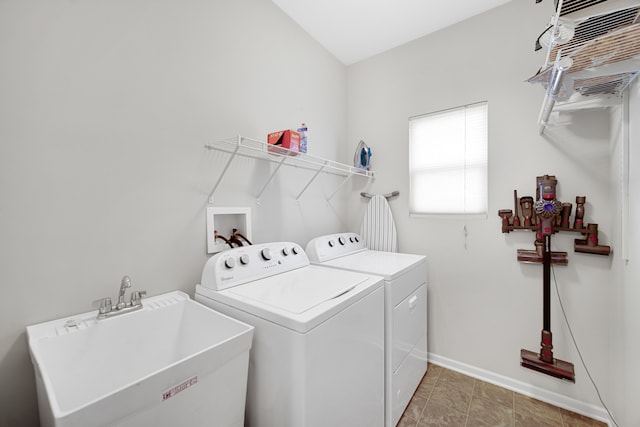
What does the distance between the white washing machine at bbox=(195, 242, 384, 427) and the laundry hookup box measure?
1.93 feet

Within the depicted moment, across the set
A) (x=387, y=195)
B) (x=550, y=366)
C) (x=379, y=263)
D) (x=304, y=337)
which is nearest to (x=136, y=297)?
(x=304, y=337)

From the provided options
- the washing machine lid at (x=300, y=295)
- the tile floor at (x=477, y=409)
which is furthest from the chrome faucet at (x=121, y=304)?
the tile floor at (x=477, y=409)

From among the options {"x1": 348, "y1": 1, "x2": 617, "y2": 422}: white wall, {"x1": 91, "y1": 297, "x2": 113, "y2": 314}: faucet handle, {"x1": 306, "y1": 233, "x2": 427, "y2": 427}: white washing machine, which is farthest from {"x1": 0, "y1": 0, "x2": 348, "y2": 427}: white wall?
{"x1": 348, "y1": 1, "x2": 617, "y2": 422}: white wall

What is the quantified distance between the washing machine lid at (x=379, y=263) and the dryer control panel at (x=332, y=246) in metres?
0.04

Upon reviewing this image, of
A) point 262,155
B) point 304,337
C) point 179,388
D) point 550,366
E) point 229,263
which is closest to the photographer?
point 179,388

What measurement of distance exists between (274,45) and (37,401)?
221cm

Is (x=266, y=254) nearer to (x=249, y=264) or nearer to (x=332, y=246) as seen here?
(x=249, y=264)

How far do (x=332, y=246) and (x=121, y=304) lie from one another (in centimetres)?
129

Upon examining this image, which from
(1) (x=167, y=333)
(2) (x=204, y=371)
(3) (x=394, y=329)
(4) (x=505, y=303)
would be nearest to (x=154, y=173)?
(1) (x=167, y=333)

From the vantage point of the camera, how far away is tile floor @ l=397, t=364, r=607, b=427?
1533 mm

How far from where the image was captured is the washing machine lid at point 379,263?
4.86 feet

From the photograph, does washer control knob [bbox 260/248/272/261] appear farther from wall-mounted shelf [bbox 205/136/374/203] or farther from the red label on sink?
the red label on sink

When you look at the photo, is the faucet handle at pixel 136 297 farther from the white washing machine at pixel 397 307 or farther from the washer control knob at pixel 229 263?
the white washing machine at pixel 397 307

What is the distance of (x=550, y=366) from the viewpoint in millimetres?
1591
